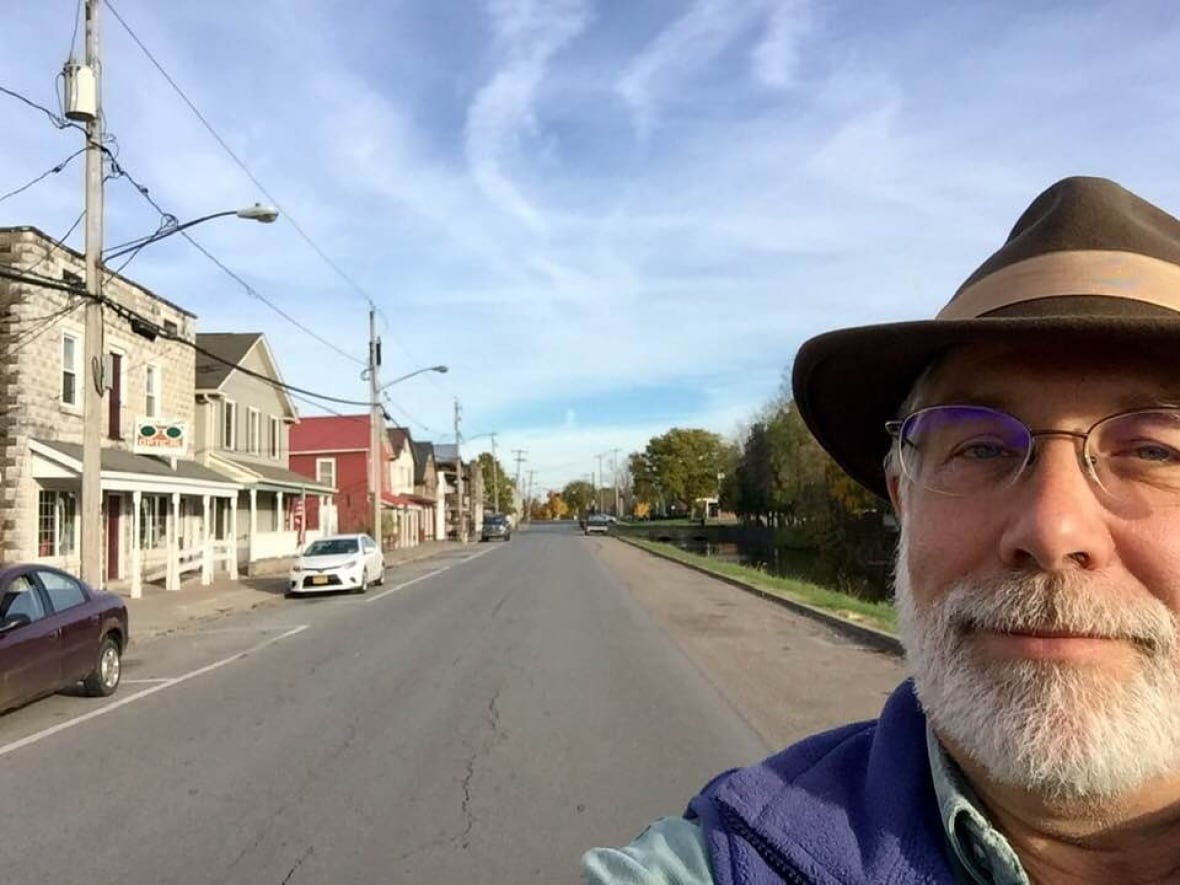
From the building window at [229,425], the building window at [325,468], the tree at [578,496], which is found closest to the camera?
the building window at [229,425]

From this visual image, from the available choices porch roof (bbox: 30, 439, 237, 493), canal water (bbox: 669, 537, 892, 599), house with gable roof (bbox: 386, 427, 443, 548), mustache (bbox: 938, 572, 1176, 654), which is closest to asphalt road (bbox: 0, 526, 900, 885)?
mustache (bbox: 938, 572, 1176, 654)

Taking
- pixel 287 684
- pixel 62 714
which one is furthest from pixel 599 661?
pixel 62 714

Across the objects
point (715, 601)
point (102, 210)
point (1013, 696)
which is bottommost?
point (715, 601)

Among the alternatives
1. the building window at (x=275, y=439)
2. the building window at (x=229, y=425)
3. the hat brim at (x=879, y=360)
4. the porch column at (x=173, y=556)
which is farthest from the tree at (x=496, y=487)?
the hat brim at (x=879, y=360)

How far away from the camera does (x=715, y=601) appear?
66.4ft

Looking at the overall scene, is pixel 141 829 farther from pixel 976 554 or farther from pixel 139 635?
pixel 139 635

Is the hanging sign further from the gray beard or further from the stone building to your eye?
the gray beard

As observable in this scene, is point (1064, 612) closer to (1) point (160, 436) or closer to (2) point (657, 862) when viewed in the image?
(2) point (657, 862)

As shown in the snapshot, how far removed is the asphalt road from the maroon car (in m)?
0.33

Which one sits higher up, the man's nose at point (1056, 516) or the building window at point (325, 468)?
the building window at point (325, 468)

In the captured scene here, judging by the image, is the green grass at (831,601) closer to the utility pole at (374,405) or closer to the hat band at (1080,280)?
the hat band at (1080,280)

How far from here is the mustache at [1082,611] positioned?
4.47 feet

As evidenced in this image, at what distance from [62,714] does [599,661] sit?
5.77 metres

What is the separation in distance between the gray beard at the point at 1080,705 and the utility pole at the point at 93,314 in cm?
1595
